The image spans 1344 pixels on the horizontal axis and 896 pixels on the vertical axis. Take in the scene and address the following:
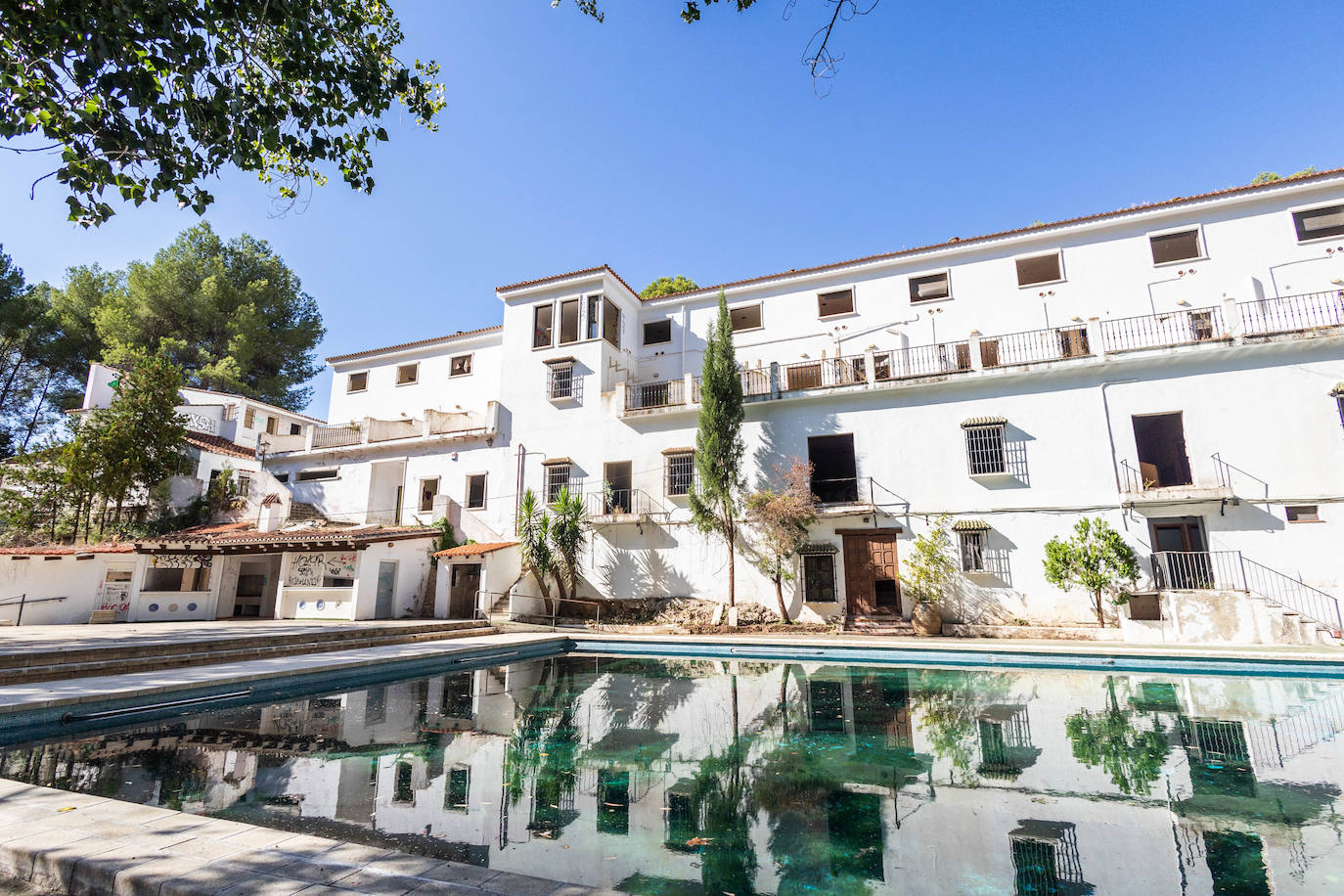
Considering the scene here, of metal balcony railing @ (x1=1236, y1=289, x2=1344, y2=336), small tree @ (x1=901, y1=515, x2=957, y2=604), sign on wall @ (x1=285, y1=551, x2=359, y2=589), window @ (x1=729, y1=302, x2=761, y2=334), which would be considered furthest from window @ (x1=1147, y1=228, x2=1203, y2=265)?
sign on wall @ (x1=285, y1=551, x2=359, y2=589)

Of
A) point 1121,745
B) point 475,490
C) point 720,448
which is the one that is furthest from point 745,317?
point 1121,745

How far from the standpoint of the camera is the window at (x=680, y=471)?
1753 cm

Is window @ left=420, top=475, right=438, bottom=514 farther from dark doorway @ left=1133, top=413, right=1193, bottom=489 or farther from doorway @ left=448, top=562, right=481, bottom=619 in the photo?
dark doorway @ left=1133, top=413, right=1193, bottom=489

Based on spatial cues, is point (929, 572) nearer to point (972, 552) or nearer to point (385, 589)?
point (972, 552)

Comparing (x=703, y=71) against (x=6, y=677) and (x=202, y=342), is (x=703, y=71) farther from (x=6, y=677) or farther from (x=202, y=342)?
(x=202, y=342)

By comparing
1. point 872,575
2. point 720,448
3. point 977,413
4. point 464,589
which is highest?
point 977,413

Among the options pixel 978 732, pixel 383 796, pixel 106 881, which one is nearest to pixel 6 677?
pixel 383 796

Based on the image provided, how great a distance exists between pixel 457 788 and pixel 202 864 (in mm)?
2087

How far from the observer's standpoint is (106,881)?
2.47 m

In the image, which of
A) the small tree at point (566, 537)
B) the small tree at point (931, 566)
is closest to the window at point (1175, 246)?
the small tree at point (931, 566)

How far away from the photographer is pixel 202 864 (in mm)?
2588

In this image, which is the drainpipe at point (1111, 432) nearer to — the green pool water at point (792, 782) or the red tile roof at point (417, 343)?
the green pool water at point (792, 782)

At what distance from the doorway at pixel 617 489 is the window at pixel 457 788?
41.7 feet

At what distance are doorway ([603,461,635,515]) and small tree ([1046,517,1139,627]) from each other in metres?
10.5
